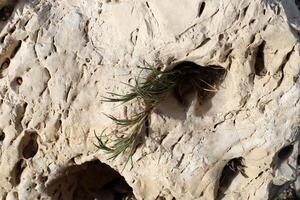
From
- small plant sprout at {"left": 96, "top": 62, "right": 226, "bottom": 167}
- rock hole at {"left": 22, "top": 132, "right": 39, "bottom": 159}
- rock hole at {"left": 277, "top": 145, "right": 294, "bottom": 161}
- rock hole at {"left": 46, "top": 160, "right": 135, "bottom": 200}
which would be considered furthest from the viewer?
rock hole at {"left": 46, "top": 160, "right": 135, "bottom": 200}

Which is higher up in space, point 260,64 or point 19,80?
point 19,80

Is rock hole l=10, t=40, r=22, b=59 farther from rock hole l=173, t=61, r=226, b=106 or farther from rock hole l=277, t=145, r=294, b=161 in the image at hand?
rock hole l=277, t=145, r=294, b=161

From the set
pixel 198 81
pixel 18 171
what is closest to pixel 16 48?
pixel 18 171

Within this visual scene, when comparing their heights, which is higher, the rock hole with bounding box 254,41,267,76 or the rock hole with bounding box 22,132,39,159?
the rock hole with bounding box 22,132,39,159

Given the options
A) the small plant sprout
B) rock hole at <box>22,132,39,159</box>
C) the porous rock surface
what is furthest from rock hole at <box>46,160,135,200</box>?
the small plant sprout

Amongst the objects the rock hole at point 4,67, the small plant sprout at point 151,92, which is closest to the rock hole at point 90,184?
the small plant sprout at point 151,92

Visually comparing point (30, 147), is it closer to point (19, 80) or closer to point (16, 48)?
point (19, 80)

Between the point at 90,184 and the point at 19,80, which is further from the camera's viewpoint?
the point at 90,184
